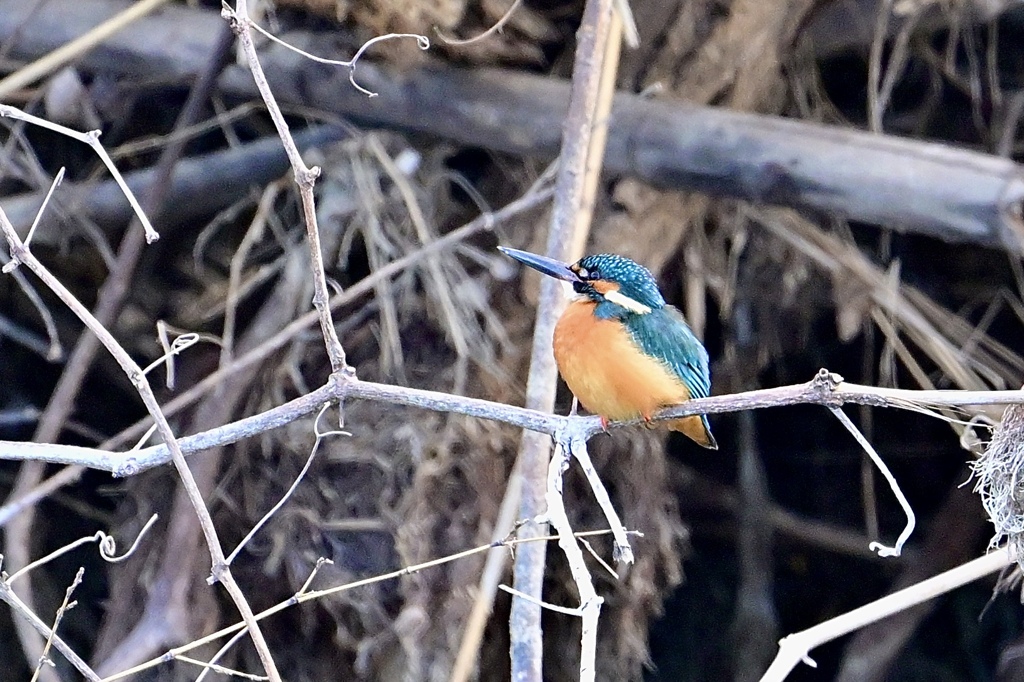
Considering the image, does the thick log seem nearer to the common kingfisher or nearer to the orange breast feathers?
the common kingfisher

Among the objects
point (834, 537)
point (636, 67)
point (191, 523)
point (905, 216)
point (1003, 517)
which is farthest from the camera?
point (834, 537)

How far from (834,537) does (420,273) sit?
4.10 ft

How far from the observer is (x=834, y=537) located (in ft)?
8.79

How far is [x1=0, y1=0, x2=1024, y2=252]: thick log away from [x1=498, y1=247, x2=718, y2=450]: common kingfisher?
33cm

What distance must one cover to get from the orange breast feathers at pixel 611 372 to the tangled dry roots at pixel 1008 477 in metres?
0.41

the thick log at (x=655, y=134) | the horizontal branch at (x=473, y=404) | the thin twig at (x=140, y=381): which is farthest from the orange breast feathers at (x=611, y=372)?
the thin twig at (x=140, y=381)

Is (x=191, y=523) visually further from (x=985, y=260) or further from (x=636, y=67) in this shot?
(x=985, y=260)

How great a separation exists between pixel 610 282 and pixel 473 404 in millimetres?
561

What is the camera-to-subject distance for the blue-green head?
1633 mm

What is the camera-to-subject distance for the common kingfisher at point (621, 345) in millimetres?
1499

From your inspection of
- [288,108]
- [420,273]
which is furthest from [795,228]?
[288,108]

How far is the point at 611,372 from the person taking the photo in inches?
59.4

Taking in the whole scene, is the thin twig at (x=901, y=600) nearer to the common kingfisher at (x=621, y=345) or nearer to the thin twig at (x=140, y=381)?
the common kingfisher at (x=621, y=345)

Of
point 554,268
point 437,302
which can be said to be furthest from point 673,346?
point 437,302
